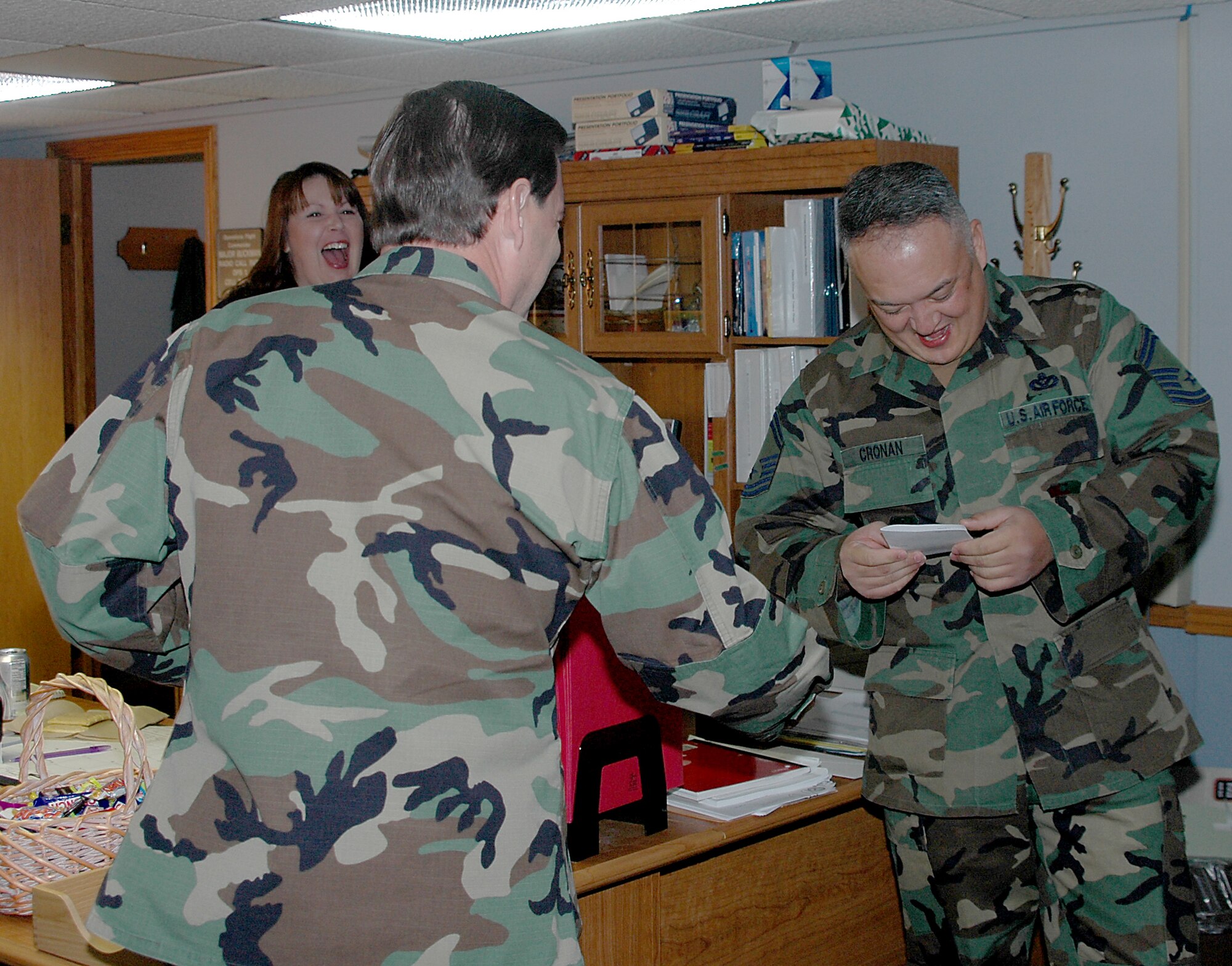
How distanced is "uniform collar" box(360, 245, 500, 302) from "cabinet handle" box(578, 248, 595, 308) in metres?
2.27

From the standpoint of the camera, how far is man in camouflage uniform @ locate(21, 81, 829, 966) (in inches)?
44.9

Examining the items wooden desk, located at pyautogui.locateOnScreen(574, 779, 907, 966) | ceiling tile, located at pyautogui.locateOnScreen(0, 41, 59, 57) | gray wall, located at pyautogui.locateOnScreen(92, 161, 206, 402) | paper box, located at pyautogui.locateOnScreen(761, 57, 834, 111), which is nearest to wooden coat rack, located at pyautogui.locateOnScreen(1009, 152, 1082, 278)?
paper box, located at pyautogui.locateOnScreen(761, 57, 834, 111)

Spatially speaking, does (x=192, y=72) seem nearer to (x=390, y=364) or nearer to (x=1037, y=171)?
(x=1037, y=171)

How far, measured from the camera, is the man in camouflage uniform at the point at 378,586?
3.75ft

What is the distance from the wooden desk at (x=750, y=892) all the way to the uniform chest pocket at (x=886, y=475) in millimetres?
505

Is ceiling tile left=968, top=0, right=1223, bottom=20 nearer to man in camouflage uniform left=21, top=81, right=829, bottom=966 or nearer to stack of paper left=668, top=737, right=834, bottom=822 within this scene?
stack of paper left=668, top=737, right=834, bottom=822

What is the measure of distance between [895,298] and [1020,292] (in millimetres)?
229

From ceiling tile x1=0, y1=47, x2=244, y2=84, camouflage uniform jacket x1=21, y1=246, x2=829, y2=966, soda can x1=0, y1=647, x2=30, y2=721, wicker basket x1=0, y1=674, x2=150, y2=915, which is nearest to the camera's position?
camouflage uniform jacket x1=21, y1=246, x2=829, y2=966

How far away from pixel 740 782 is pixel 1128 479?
→ 78 cm

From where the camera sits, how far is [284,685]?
1.14 m

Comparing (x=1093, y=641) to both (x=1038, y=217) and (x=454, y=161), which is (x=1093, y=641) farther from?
(x=1038, y=217)

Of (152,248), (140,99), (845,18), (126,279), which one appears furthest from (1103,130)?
(126,279)

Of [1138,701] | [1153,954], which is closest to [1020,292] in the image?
[1138,701]

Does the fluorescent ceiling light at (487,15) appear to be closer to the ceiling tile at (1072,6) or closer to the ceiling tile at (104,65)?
the ceiling tile at (1072,6)
